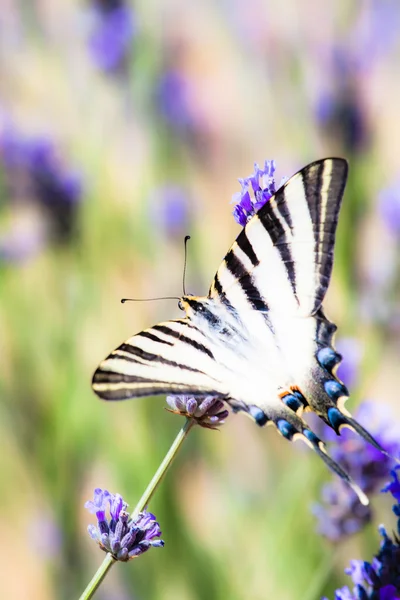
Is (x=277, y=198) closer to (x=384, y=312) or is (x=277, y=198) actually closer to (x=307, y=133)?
(x=384, y=312)

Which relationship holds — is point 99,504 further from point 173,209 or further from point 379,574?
point 173,209

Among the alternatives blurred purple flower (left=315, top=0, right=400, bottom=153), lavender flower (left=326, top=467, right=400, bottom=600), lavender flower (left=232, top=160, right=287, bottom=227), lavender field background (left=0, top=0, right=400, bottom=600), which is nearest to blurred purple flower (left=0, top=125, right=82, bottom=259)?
lavender field background (left=0, top=0, right=400, bottom=600)

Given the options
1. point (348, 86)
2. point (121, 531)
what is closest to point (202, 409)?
point (121, 531)

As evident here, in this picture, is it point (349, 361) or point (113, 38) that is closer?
point (349, 361)

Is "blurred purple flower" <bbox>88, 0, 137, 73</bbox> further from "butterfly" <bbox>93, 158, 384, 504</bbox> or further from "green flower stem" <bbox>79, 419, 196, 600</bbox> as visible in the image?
"green flower stem" <bbox>79, 419, 196, 600</bbox>

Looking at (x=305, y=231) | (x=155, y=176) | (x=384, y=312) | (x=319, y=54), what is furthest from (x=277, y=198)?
(x=319, y=54)

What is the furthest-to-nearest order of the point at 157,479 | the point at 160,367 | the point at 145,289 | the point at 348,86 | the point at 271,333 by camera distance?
the point at 145,289 < the point at 348,86 < the point at 271,333 < the point at 160,367 < the point at 157,479

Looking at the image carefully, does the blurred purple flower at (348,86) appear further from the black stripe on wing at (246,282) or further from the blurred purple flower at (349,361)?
the black stripe on wing at (246,282)
